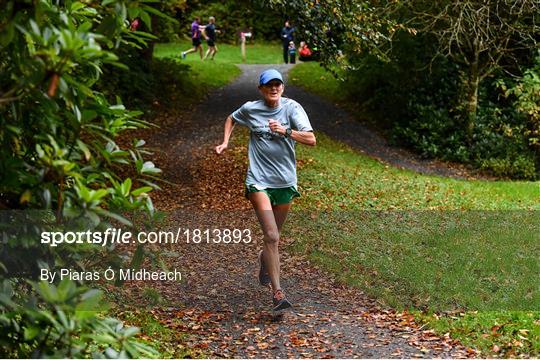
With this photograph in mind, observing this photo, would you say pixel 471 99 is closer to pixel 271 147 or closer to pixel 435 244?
pixel 435 244

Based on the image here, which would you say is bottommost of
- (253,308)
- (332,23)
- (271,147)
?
(253,308)

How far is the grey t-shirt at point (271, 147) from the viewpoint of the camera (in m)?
7.13

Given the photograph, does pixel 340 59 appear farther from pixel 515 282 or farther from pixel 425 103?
pixel 425 103

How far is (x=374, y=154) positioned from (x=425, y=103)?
314 cm

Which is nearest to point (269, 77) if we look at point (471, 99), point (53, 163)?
point (53, 163)

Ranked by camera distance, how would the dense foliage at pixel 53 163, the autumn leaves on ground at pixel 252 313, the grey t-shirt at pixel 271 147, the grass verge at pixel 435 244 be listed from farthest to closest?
1. the grass verge at pixel 435 244
2. the grey t-shirt at pixel 271 147
3. the autumn leaves on ground at pixel 252 313
4. the dense foliage at pixel 53 163

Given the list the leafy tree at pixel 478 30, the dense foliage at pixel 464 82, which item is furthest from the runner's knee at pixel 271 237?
the leafy tree at pixel 478 30

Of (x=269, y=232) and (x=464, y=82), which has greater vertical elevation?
(x=464, y=82)

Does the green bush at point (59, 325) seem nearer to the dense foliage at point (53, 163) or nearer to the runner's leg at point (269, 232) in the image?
the dense foliage at point (53, 163)

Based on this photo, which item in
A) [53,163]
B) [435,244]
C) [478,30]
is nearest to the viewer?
[53,163]

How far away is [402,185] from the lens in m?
16.2

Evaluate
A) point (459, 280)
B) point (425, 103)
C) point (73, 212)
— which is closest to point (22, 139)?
point (73, 212)

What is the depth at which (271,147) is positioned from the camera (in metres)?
7.13

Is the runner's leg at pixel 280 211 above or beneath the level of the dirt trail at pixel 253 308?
above
